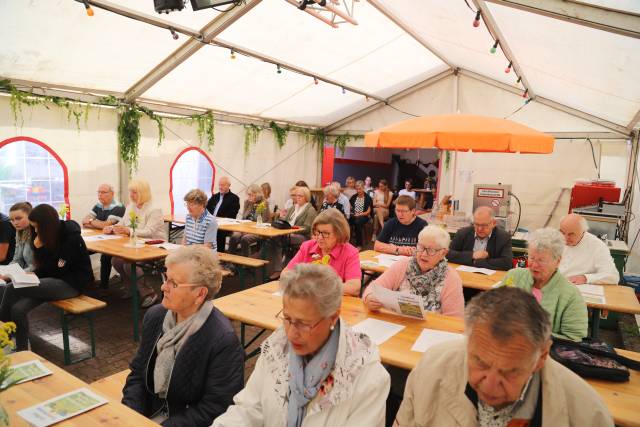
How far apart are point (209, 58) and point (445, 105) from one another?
20.6ft

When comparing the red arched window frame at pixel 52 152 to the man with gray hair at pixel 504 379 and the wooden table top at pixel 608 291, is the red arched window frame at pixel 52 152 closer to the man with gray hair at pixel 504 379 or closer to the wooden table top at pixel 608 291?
the wooden table top at pixel 608 291

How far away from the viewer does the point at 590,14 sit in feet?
11.2

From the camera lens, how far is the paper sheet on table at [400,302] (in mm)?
2637

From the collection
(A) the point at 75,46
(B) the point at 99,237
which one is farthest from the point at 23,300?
(A) the point at 75,46

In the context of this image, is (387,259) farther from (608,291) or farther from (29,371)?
(29,371)

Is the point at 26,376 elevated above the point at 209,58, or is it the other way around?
the point at 209,58

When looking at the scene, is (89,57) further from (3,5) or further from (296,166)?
(296,166)

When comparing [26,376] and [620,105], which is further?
[620,105]

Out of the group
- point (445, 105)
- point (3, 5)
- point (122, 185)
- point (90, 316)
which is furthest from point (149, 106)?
point (445, 105)

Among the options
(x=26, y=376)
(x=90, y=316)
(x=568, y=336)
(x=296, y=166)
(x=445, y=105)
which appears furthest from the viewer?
(x=296, y=166)

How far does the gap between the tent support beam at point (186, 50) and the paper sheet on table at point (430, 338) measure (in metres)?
4.70

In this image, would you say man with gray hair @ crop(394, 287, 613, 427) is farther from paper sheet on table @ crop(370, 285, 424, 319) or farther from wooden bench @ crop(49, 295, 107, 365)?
wooden bench @ crop(49, 295, 107, 365)

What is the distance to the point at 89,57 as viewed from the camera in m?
5.77

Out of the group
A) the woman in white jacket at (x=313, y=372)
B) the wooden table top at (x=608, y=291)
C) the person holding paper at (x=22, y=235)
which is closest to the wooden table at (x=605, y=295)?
the wooden table top at (x=608, y=291)
